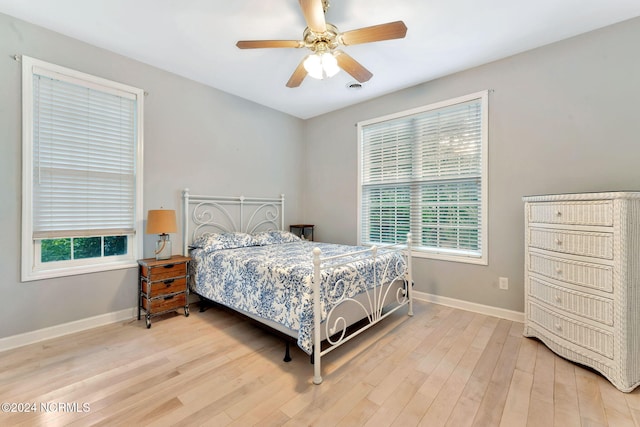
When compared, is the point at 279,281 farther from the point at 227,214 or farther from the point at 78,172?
the point at 78,172

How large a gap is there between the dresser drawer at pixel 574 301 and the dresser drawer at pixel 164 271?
3.26 metres

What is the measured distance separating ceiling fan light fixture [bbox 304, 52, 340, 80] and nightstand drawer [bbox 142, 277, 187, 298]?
2.35 metres

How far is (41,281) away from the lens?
2.26 meters

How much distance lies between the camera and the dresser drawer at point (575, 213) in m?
1.74

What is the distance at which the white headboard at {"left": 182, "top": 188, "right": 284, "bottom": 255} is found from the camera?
123 inches

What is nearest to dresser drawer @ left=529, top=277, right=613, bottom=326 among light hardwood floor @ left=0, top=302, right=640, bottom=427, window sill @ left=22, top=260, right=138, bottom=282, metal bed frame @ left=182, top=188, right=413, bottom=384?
light hardwood floor @ left=0, top=302, right=640, bottom=427

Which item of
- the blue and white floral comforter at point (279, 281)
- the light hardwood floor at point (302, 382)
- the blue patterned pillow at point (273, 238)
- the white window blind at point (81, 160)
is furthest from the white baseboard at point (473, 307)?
the white window blind at point (81, 160)

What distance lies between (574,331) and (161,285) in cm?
344

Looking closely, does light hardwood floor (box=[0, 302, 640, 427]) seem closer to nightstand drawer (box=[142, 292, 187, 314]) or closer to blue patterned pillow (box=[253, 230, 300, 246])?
nightstand drawer (box=[142, 292, 187, 314])

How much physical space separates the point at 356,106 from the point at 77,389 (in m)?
3.99

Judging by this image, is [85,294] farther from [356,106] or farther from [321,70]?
[356,106]

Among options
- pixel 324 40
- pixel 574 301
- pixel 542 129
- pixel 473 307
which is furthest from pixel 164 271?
pixel 542 129

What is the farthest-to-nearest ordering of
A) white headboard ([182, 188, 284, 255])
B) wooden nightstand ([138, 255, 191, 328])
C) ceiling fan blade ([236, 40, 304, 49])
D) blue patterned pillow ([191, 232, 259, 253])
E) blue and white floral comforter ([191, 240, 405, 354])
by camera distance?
white headboard ([182, 188, 284, 255]) → blue patterned pillow ([191, 232, 259, 253]) → wooden nightstand ([138, 255, 191, 328]) → ceiling fan blade ([236, 40, 304, 49]) → blue and white floral comforter ([191, 240, 405, 354])

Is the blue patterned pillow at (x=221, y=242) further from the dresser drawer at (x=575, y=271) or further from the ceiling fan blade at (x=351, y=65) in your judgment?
the dresser drawer at (x=575, y=271)
